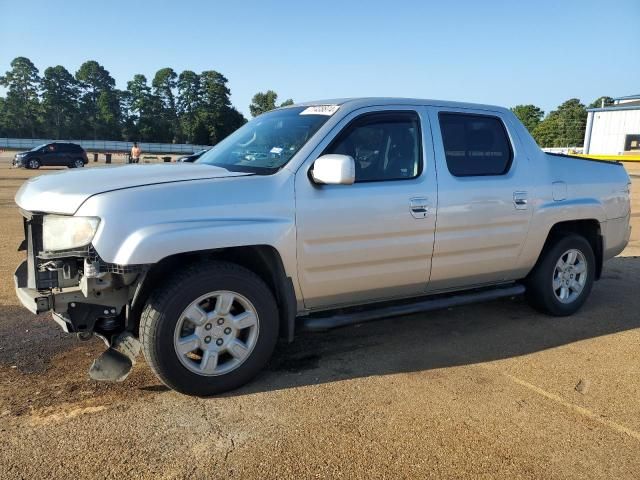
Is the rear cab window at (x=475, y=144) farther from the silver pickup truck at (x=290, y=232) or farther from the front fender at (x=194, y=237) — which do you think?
the front fender at (x=194, y=237)

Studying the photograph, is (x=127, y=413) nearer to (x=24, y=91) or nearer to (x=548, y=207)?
(x=548, y=207)

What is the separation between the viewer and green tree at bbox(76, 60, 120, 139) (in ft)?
261

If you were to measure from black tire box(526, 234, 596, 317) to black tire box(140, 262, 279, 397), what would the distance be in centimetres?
278

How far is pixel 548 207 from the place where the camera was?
15.2 ft

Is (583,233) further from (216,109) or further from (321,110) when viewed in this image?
(216,109)

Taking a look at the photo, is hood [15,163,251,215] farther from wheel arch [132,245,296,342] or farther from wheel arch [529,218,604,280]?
wheel arch [529,218,604,280]

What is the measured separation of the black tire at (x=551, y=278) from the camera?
4875 millimetres

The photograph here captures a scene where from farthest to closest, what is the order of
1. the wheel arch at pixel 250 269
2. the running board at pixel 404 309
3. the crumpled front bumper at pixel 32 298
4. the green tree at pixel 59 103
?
→ the green tree at pixel 59 103, the running board at pixel 404 309, the wheel arch at pixel 250 269, the crumpled front bumper at pixel 32 298

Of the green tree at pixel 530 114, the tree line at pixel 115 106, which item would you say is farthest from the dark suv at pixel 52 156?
the green tree at pixel 530 114

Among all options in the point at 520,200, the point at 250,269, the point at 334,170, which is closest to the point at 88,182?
the point at 250,269

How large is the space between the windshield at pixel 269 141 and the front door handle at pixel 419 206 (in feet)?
2.94

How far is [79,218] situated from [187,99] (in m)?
90.8

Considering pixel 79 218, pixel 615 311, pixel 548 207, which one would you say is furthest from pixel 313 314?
pixel 615 311

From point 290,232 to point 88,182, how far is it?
1290 millimetres
